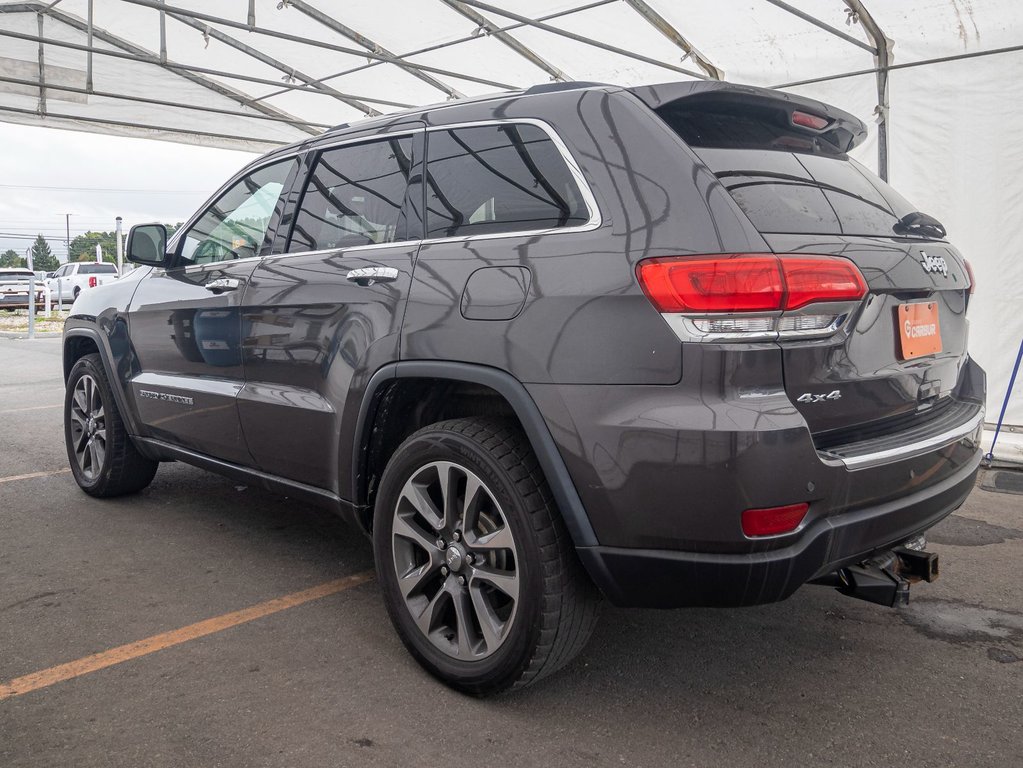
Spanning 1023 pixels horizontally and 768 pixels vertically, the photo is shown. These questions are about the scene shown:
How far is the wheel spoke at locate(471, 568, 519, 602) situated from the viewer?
97.3 inches

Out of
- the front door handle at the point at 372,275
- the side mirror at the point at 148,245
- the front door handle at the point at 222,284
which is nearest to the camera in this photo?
the front door handle at the point at 372,275

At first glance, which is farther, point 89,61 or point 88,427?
point 89,61

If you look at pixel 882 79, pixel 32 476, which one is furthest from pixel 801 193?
pixel 882 79

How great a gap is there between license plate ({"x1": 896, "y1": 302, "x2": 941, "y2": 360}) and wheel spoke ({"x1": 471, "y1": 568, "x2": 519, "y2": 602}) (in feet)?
4.07

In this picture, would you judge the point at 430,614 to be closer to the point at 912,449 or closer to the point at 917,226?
the point at 912,449

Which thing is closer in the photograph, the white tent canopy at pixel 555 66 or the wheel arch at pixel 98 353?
the wheel arch at pixel 98 353

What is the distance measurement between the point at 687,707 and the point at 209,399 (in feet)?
7.43

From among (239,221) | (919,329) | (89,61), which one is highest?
(89,61)

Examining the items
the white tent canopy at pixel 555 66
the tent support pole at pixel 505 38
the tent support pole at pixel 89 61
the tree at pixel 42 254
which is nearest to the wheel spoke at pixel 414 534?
the white tent canopy at pixel 555 66

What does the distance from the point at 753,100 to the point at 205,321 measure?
2.39 m

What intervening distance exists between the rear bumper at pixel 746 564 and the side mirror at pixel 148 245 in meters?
2.76

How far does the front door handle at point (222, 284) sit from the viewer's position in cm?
361

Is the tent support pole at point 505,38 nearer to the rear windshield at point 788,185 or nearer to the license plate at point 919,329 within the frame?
the rear windshield at point 788,185

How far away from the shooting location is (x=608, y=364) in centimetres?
226
